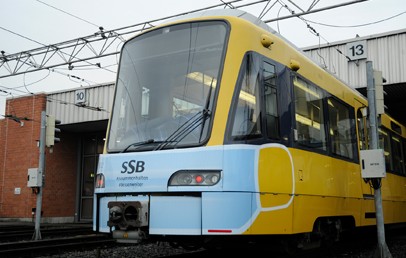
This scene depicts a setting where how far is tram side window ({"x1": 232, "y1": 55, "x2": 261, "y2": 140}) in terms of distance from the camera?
583 cm

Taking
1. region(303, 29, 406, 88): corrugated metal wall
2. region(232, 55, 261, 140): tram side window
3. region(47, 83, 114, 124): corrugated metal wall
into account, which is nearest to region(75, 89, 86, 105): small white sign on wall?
region(47, 83, 114, 124): corrugated metal wall

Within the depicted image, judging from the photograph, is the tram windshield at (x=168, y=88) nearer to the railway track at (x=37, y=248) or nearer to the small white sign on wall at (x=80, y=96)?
the railway track at (x=37, y=248)

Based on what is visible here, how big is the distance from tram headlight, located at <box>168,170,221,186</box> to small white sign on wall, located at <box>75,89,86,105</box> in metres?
17.5

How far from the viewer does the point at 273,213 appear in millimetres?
5910

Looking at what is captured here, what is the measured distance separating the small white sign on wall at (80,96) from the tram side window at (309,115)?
1640 cm

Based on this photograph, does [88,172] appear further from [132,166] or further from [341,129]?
[132,166]

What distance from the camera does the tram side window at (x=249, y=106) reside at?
19.1ft

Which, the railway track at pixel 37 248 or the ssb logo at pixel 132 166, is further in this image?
the railway track at pixel 37 248

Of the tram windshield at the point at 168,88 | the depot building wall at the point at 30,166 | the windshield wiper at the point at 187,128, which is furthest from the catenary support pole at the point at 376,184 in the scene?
the depot building wall at the point at 30,166

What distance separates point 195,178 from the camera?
5.63 m

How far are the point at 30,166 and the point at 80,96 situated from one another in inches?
187

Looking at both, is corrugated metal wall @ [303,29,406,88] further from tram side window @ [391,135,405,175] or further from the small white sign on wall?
the small white sign on wall

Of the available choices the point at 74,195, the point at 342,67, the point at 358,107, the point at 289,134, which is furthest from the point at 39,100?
the point at 289,134

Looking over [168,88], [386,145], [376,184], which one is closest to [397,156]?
[386,145]
